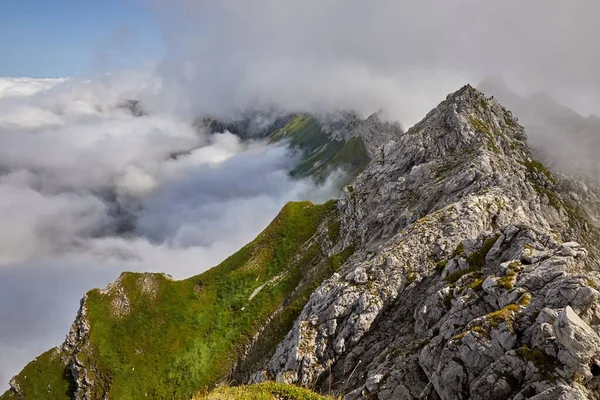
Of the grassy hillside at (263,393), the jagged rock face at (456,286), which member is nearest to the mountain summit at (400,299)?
the jagged rock face at (456,286)

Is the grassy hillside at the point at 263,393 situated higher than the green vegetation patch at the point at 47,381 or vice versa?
the green vegetation patch at the point at 47,381

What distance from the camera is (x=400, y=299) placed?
2392 inches

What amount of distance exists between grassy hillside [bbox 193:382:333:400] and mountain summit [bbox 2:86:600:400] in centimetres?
231

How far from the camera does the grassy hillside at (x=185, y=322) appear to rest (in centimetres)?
10125

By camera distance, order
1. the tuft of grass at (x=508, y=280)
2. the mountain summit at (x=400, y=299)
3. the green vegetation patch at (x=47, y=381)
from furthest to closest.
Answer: the green vegetation patch at (x=47, y=381) < the tuft of grass at (x=508, y=280) < the mountain summit at (x=400, y=299)

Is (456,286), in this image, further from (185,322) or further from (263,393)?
(185,322)

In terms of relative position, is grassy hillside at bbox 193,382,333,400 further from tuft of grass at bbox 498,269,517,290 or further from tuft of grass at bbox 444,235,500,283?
tuft of grass at bbox 444,235,500,283

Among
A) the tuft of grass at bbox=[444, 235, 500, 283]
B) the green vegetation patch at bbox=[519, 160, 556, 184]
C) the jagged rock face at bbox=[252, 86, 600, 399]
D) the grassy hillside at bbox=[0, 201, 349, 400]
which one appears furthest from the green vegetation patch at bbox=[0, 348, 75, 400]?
the green vegetation patch at bbox=[519, 160, 556, 184]

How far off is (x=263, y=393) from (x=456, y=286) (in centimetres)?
3349

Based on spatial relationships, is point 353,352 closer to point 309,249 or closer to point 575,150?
point 309,249

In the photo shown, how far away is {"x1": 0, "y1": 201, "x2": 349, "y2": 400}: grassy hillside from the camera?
332ft

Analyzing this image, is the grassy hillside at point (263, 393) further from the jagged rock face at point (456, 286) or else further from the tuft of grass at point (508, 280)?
the tuft of grass at point (508, 280)

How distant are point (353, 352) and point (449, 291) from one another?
1979 centimetres

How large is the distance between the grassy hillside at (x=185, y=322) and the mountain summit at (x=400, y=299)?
440 mm
